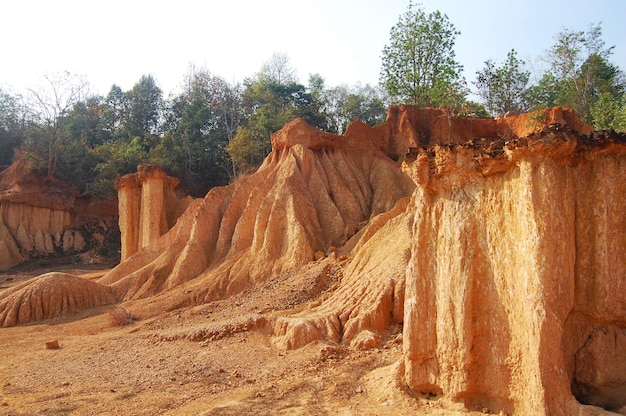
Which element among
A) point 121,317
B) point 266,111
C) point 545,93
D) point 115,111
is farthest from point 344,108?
point 121,317

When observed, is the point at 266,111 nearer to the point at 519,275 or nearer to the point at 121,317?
the point at 121,317

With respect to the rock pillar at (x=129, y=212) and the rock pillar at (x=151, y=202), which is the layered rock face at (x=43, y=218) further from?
the rock pillar at (x=151, y=202)

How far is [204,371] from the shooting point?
10250 millimetres

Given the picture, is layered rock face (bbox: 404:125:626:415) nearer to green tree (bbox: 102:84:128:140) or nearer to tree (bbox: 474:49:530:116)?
tree (bbox: 474:49:530:116)

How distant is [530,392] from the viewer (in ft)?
21.1

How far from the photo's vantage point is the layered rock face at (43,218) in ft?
102

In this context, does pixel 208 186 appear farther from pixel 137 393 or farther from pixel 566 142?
pixel 566 142

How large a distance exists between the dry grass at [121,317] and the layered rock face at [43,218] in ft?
55.2

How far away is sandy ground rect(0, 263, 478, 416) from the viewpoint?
8.14 metres

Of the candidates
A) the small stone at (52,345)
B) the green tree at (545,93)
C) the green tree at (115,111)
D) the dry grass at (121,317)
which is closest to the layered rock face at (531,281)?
the small stone at (52,345)

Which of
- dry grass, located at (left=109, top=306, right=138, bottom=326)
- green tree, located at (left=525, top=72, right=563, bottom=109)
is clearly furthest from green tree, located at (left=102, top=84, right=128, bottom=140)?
green tree, located at (left=525, top=72, right=563, bottom=109)

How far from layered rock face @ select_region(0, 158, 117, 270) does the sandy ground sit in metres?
16.8

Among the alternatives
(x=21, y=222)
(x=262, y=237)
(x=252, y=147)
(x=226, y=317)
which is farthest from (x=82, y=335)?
(x=21, y=222)

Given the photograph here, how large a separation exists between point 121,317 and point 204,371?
6880 millimetres
